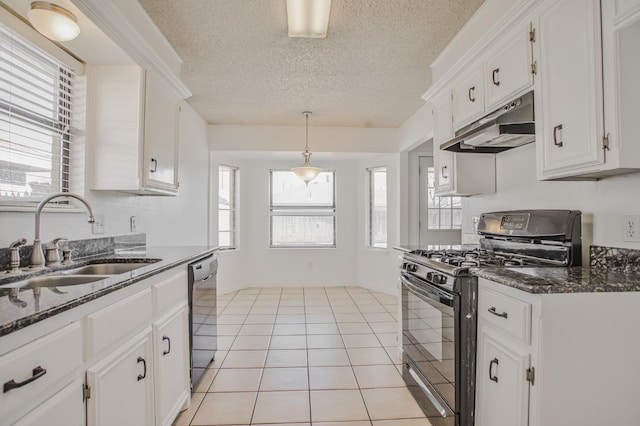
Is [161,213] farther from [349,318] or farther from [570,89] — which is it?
[570,89]

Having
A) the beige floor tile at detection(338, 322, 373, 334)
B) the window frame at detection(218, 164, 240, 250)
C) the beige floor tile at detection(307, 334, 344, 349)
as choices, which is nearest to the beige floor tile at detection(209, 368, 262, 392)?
the beige floor tile at detection(307, 334, 344, 349)

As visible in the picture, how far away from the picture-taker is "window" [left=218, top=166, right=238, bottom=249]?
4898 millimetres

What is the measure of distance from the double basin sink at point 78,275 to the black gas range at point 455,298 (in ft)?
5.29

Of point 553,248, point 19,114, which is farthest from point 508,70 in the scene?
point 19,114

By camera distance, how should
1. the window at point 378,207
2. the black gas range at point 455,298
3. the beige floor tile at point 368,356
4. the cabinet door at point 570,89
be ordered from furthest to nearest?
the window at point 378,207 → the beige floor tile at point 368,356 → the black gas range at point 455,298 → the cabinet door at point 570,89

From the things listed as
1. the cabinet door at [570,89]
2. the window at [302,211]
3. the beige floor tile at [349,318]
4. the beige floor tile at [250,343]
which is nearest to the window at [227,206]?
the window at [302,211]

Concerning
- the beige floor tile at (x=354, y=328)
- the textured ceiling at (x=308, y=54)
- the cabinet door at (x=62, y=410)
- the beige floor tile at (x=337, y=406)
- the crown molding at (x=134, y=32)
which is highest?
the textured ceiling at (x=308, y=54)

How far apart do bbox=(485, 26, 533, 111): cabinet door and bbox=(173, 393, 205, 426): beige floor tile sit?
8.59 feet

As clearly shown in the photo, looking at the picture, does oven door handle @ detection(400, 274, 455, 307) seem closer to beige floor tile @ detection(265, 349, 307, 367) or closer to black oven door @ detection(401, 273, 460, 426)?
black oven door @ detection(401, 273, 460, 426)

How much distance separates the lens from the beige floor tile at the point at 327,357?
2.56 m

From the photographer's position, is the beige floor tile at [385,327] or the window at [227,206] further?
the window at [227,206]

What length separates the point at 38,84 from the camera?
5.77ft

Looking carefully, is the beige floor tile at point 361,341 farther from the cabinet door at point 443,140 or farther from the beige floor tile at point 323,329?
the cabinet door at point 443,140

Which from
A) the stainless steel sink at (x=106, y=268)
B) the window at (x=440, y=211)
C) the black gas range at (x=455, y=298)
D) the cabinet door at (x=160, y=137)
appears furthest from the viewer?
the window at (x=440, y=211)
